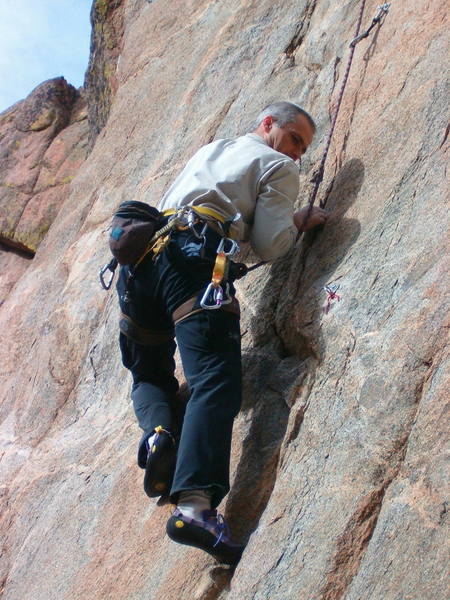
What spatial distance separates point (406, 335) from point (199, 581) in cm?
168

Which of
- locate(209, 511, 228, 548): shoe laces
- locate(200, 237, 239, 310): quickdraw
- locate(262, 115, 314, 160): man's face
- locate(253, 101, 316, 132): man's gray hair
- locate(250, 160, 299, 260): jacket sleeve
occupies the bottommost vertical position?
locate(209, 511, 228, 548): shoe laces

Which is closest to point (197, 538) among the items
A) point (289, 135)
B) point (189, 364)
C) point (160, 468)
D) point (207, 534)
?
point (207, 534)

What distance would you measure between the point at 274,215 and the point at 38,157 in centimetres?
827

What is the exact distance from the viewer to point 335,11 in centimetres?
736

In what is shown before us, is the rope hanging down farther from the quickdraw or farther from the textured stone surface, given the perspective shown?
the textured stone surface

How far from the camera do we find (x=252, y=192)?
216 inches

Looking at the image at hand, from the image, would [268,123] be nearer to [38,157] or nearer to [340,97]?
[340,97]

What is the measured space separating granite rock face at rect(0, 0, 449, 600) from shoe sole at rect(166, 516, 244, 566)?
0.42ft

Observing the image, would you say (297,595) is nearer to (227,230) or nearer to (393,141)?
(227,230)

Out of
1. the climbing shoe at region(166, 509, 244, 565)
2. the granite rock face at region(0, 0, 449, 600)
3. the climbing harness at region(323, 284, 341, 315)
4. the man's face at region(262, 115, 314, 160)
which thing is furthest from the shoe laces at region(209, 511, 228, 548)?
the man's face at region(262, 115, 314, 160)

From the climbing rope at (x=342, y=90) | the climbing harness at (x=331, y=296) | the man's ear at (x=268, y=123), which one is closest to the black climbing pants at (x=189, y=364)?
the climbing harness at (x=331, y=296)

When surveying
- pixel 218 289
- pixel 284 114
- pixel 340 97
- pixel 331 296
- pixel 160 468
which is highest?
pixel 340 97

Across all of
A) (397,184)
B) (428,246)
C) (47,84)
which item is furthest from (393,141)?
(47,84)

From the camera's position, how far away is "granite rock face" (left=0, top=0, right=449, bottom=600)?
4.20 metres
